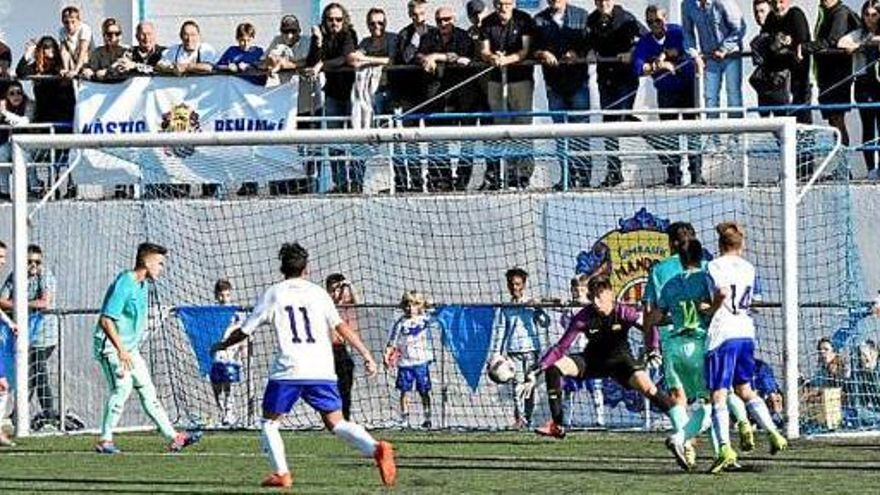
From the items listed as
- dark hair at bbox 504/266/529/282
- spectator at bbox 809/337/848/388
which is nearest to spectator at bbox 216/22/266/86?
dark hair at bbox 504/266/529/282

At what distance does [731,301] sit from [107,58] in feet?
37.7

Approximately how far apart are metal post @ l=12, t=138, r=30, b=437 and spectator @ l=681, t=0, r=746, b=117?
719 centimetres

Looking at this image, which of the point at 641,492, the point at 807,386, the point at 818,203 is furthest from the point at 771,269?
the point at 641,492

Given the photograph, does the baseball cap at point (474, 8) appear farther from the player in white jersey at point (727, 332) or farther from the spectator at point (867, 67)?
the player in white jersey at point (727, 332)

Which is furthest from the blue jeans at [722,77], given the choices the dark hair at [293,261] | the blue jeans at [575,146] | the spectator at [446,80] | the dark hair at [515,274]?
the dark hair at [293,261]

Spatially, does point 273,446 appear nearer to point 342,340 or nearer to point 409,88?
point 342,340

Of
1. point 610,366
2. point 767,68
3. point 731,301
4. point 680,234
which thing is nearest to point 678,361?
point 731,301

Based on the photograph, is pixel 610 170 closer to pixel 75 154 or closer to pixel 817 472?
pixel 75 154

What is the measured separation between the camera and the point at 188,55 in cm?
2644

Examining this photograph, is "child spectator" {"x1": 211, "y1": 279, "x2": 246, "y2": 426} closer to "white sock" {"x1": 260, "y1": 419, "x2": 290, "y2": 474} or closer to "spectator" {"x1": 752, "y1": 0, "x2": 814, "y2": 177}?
"spectator" {"x1": 752, "y1": 0, "x2": 814, "y2": 177}

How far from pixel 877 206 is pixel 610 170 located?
9.70 ft

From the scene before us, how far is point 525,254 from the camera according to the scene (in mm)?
25203

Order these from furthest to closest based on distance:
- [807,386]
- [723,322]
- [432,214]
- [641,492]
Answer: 1. [432,214]
2. [807,386]
3. [723,322]
4. [641,492]

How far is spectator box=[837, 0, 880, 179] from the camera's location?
937 inches
